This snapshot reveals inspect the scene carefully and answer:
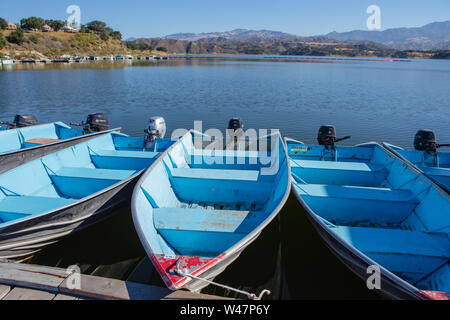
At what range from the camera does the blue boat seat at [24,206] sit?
4914 mm

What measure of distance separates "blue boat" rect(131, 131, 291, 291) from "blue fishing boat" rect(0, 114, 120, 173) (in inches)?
159

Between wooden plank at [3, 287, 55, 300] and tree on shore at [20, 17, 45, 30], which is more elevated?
tree on shore at [20, 17, 45, 30]

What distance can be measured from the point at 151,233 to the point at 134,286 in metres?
0.86

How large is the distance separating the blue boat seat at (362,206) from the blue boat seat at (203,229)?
1550 mm

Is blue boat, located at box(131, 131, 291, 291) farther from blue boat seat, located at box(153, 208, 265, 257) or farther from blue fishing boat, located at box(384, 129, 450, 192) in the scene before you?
blue fishing boat, located at box(384, 129, 450, 192)

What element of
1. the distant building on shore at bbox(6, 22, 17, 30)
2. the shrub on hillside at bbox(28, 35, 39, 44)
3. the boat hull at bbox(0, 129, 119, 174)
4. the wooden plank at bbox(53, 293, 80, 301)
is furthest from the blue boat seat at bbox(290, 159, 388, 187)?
the distant building on shore at bbox(6, 22, 17, 30)

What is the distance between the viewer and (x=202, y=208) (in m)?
6.06

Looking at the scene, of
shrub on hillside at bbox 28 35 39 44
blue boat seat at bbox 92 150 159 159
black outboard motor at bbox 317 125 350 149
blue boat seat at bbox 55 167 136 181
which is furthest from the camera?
shrub on hillside at bbox 28 35 39 44

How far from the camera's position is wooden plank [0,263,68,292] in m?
3.51

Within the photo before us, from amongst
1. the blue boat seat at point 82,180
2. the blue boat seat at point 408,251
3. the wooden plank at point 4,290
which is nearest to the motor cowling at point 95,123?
the blue boat seat at point 82,180

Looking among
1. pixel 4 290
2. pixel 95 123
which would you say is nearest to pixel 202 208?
pixel 4 290

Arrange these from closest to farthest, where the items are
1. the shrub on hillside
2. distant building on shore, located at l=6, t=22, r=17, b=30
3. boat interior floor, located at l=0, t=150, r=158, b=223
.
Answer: boat interior floor, located at l=0, t=150, r=158, b=223 < the shrub on hillside < distant building on shore, located at l=6, t=22, r=17, b=30

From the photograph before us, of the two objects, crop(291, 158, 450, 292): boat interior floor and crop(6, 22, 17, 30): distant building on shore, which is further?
crop(6, 22, 17, 30): distant building on shore
